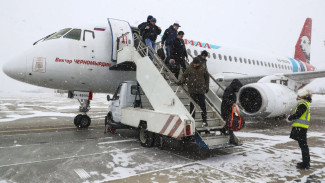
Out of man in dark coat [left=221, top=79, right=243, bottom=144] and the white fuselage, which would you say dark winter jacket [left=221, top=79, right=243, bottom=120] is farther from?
the white fuselage

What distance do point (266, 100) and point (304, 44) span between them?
1628 centimetres

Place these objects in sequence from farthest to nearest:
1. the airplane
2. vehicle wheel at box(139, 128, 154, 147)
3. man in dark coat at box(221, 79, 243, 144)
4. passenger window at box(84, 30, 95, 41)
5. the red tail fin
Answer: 1. the red tail fin
2. passenger window at box(84, 30, 95, 41)
3. the airplane
4. vehicle wheel at box(139, 128, 154, 147)
5. man in dark coat at box(221, 79, 243, 144)

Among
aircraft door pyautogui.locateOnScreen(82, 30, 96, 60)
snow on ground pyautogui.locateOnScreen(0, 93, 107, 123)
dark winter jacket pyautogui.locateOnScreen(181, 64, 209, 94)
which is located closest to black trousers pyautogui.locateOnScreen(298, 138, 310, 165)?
dark winter jacket pyautogui.locateOnScreen(181, 64, 209, 94)

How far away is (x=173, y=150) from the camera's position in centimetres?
584

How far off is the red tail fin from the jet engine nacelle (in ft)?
46.5

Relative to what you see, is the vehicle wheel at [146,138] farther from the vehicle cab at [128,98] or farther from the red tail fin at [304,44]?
the red tail fin at [304,44]

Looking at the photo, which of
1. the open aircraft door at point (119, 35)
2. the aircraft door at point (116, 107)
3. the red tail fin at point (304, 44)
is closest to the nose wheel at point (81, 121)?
the aircraft door at point (116, 107)

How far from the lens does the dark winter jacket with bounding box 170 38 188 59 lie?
23.4 ft

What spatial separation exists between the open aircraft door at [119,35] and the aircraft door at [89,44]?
67 centimetres

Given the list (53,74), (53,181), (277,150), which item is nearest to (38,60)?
(53,74)

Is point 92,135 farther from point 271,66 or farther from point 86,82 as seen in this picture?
point 271,66

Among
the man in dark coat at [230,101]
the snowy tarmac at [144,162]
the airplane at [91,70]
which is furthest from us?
the airplane at [91,70]

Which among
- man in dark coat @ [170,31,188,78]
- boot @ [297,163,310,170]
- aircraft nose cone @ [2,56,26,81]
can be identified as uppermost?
man in dark coat @ [170,31,188,78]

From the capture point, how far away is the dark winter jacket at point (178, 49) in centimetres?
714
